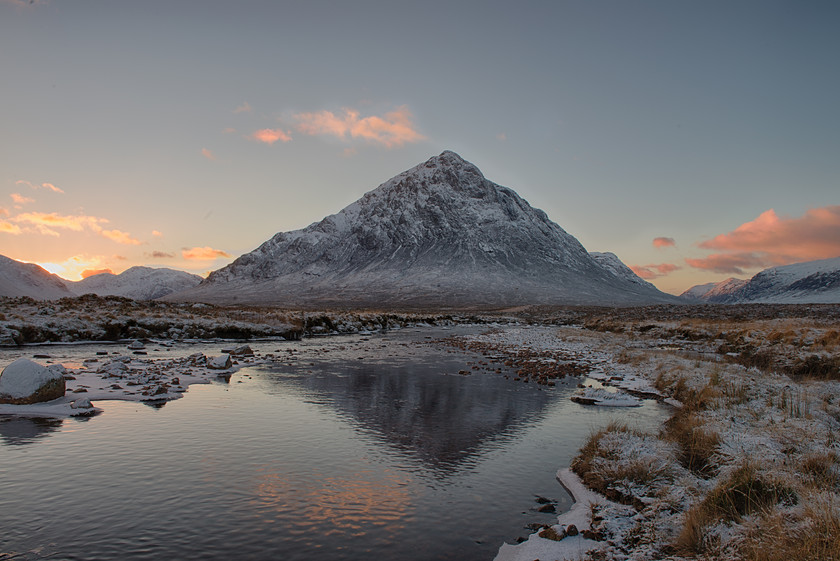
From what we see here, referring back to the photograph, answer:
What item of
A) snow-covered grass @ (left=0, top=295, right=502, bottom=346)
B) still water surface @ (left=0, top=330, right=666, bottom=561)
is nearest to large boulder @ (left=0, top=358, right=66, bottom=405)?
still water surface @ (left=0, top=330, right=666, bottom=561)

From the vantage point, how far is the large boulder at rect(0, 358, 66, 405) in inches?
598

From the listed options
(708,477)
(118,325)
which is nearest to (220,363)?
(118,325)

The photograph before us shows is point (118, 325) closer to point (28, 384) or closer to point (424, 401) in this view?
point (28, 384)

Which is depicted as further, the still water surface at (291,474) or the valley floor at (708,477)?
the still water surface at (291,474)

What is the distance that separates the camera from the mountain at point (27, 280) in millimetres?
110188

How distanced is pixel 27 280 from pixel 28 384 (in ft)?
458

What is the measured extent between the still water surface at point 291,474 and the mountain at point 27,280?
119 m

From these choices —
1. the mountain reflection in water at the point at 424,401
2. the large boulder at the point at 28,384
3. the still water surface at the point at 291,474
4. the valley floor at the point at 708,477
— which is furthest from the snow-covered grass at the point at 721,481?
the large boulder at the point at 28,384

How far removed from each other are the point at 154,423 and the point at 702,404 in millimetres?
16224

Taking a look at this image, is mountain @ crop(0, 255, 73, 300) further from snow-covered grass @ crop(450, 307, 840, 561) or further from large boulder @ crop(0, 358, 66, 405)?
snow-covered grass @ crop(450, 307, 840, 561)

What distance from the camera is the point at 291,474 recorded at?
33.9 feet

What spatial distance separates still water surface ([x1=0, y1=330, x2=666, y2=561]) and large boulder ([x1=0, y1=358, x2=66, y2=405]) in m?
1.59

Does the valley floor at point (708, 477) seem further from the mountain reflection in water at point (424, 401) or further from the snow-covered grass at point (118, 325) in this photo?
the snow-covered grass at point (118, 325)

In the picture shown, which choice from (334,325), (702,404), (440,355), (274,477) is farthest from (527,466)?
(334,325)
